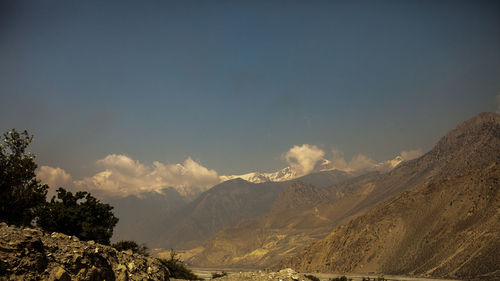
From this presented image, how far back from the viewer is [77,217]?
145 feet

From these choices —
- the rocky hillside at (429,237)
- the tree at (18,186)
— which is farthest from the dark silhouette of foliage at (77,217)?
the rocky hillside at (429,237)

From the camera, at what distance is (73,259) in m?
16.0

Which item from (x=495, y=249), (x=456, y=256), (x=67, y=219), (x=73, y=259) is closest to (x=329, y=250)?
(x=456, y=256)

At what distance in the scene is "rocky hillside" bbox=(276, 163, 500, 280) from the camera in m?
97.9

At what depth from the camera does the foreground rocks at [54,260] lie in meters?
13.7

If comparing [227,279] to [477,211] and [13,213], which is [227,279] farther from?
[477,211]

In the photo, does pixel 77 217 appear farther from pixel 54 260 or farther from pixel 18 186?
pixel 54 260

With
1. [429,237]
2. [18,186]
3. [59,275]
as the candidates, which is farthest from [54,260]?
[429,237]

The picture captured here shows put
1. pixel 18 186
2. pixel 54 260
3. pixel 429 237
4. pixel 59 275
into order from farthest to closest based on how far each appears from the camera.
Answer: pixel 429 237 → pixel 18 186 → pixel 54 260 → pixel 59 275

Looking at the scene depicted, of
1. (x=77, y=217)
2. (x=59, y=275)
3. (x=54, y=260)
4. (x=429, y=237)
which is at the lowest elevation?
(x=429, y=237)

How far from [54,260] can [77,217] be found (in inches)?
1256

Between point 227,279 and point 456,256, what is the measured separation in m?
106

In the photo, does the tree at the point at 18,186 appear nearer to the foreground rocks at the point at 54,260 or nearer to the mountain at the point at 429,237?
the foreground rocks at the point at 54,260

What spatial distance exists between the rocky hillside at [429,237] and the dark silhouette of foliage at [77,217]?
3392 inches
